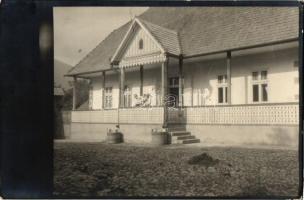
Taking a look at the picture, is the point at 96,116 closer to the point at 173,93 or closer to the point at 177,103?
the point at 177,103

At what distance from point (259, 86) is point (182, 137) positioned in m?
3.42

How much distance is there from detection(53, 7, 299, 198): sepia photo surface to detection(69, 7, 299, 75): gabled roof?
0.13 feet

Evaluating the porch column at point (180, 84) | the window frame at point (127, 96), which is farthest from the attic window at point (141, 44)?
the window frame at point (127, 96)

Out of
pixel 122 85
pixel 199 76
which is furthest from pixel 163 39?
pixel 122 85

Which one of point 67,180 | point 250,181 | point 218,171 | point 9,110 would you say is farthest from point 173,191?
point 9,110

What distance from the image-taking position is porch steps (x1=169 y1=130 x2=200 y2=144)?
31.7 ft

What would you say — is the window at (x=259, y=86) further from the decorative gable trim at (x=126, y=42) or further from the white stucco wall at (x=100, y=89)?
the white stucco wall at (x=100, y=89)

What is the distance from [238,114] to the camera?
1015cm

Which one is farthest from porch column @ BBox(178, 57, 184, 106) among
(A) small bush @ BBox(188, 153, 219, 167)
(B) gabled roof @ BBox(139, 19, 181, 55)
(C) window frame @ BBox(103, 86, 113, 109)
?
(A) small bush @ BBox(188, 153, 219, 167)

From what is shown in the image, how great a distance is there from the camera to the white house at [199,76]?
29.5 feet

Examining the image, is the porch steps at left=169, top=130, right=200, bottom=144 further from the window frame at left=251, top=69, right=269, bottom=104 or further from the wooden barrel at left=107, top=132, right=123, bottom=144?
the window frame at left=251, top=69, right=269, bottom=104

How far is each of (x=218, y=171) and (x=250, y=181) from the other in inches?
28.7

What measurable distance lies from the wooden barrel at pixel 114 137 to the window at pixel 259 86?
4.27 m

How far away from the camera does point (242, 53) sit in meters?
11.3
